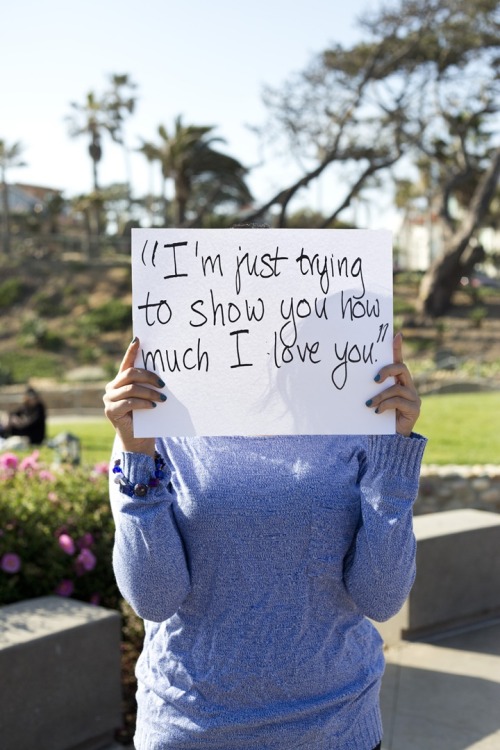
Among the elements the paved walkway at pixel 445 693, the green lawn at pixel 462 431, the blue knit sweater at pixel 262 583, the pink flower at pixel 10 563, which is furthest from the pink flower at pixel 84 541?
the green lawn at pixel 462 431

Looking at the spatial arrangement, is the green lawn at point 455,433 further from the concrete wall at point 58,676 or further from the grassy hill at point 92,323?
the grassy hill at point 92,323

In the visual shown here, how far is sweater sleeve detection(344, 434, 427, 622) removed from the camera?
5.40ft

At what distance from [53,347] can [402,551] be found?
3283 cm

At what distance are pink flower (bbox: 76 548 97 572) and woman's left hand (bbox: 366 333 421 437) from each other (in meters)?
2.69

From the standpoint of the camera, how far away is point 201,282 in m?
1.75

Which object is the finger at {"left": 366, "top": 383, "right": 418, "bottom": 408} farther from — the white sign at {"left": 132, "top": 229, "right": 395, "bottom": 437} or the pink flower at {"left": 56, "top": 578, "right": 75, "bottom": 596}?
the pink flower at {"left": 56, "top": 578, "right": 75, "bottom": 596}

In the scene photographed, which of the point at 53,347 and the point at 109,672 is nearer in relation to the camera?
the point at 109,672

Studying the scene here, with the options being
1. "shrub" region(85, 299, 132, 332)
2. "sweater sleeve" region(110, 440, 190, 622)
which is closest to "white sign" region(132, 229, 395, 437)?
"sweater sleeve" region(110, 440, 190, 622)

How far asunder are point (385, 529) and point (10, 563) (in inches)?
104

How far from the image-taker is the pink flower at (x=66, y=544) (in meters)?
4.06

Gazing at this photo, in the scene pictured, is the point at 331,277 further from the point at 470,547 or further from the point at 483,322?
the point at 483,322

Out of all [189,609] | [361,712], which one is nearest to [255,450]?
[189,609]

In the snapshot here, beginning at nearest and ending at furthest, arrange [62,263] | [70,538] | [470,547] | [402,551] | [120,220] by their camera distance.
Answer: [402,551], [70,538], [470,547], [62,263], [120,220]

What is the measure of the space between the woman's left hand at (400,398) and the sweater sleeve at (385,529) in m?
0.03
